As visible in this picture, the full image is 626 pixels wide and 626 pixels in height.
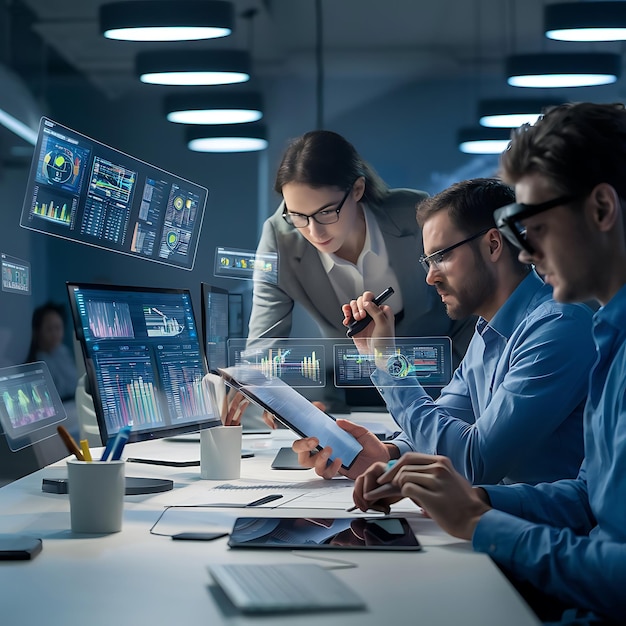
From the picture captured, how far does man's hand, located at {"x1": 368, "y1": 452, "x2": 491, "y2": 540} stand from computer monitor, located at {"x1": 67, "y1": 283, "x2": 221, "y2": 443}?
0.63m

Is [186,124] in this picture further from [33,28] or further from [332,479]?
[332,479]

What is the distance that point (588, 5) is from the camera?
151 inches

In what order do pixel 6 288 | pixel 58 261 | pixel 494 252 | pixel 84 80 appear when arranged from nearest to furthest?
pixel 494 252
pixel 6 288
pixel 84 80
pixel 58 261

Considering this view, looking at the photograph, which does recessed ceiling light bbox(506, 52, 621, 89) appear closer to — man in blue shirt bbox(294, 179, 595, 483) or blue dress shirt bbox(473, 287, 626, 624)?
man in blue shirt bbox(294, 179, 595, 483)

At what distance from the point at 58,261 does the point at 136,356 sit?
282 cm

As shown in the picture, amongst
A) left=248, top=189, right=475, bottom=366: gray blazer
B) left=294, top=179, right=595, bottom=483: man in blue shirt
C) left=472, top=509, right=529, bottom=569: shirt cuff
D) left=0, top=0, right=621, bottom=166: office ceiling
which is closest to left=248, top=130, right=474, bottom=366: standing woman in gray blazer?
left=248, top=189, right=475, bottom=366: gray blazer

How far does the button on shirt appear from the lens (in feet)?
11.6

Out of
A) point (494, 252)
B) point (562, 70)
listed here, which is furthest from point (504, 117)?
point (494, 252)

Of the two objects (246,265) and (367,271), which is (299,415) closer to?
(367,271)

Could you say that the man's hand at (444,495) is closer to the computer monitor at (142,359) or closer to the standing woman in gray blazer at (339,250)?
the computer monitor at (142,359)

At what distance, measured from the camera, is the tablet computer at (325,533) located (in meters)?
1.30

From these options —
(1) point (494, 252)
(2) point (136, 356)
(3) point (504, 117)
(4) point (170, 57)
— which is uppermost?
(4) point (170, 57)

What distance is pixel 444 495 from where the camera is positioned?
1355 mm

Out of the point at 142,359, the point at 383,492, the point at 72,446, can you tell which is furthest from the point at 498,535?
the point at 142,359
